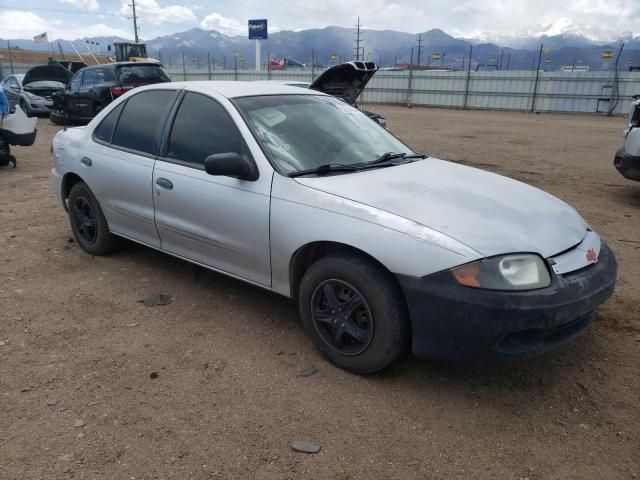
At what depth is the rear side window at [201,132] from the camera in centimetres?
345

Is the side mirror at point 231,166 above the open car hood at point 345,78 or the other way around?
the other way around

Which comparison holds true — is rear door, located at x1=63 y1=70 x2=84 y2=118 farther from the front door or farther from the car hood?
the car hood

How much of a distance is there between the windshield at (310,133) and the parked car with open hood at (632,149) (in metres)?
3.92

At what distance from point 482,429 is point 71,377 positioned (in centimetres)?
226

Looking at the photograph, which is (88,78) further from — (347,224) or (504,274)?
(504,274)

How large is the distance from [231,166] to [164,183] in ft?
2.80

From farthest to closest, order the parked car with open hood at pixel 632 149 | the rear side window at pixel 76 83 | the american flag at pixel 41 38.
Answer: the american flag at pixel 41 38 → the rear side window at pixel 76 83 → the parked car with open hood at pixel 632 149

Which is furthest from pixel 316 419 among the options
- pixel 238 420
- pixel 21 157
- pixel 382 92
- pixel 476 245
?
pixel 382 92

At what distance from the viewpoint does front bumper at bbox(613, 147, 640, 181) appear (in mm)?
6312

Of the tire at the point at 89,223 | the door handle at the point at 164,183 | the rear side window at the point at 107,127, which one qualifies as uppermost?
the rear side window at the point at 107,127

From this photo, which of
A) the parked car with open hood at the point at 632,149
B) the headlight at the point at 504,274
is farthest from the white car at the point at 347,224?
the parked car with open hood at the point at 632,149

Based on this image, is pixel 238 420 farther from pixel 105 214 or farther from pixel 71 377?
pixel 105 214

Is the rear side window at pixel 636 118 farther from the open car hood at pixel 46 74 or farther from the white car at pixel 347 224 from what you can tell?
the open car hood at pixel 46 74

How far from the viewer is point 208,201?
3.44 meters
